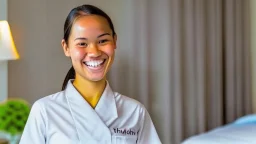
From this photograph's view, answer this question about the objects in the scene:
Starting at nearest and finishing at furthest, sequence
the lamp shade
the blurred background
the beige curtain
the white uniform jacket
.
A: the white uniform jacket, the lamp shade, the blurred background, the beige curtain

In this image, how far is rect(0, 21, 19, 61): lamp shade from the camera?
156 centimetres

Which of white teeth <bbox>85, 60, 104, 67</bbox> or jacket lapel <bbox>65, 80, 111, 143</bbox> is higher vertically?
white teeth <bbox>85, 60, 104, 67</bbox>

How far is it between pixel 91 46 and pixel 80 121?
16cm

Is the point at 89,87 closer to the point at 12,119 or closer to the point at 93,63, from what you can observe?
the point at 93,63

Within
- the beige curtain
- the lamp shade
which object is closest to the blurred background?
the beige curtain

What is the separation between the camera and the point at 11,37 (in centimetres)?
159

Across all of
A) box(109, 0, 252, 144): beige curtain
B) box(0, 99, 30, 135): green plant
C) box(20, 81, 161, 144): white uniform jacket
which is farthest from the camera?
box(109, 0, 252, 144): beige curtain

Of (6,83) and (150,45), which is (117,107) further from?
(150,45)

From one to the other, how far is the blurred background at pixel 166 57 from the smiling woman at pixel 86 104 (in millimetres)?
969

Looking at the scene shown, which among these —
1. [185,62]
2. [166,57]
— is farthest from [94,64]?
[185,62]

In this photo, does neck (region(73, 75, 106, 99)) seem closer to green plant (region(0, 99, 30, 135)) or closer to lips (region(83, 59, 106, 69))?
lips (region(83, 59, 106, 69))

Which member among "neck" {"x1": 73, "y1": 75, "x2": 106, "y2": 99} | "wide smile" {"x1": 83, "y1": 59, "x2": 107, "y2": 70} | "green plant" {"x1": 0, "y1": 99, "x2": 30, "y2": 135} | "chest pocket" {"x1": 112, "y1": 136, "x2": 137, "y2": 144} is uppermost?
"wide smile" {"x1": 83, "y1": 59, "x2": 107, "y2": 70}

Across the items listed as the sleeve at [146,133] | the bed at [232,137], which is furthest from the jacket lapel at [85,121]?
the bed at [232,137]

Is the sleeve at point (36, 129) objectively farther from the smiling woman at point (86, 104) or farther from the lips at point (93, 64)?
the lips at point (93, 64)
